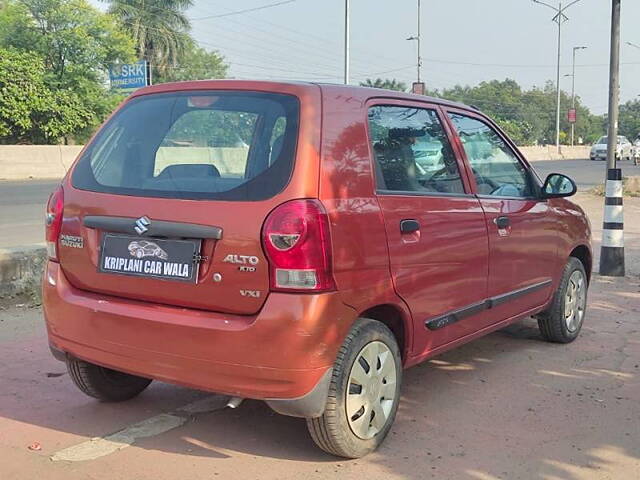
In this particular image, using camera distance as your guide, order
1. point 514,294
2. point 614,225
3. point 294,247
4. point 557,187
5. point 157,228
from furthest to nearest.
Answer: point 614,225, point 557,187, point 514,294, point 157,228, point 294,247

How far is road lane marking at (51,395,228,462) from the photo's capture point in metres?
3.37

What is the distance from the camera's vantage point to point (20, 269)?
6336mm

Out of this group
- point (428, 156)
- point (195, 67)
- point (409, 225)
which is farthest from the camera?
point (195, 67)

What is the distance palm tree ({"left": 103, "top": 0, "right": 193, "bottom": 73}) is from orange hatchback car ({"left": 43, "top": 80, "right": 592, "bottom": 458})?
44.0m

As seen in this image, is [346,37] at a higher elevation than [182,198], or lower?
higher

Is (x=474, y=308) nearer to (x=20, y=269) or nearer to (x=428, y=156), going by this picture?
(x=428, y=156)

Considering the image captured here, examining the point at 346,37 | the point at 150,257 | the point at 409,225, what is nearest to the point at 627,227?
the point at 409,225

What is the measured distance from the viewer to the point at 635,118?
325ft

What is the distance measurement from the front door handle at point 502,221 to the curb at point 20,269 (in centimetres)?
420

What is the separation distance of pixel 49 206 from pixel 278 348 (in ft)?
5.06

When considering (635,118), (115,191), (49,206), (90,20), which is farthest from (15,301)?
(635,118)

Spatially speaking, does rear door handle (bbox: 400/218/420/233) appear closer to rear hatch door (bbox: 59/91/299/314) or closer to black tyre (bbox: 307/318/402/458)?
black tyre (bbox: 307/318/402/458)

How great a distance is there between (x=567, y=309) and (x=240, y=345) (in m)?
3.27

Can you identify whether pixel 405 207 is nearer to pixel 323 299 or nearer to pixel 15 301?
pixel 323 299
